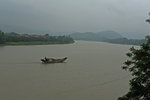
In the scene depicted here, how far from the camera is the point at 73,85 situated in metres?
6.63

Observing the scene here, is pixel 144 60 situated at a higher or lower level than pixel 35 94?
higher

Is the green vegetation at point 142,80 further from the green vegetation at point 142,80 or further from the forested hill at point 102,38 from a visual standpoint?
the forested hill at point 102,38

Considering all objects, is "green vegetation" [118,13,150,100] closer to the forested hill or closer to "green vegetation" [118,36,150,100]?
"green vegetation" [118,36,150,100]

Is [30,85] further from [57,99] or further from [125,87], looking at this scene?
[125,87]

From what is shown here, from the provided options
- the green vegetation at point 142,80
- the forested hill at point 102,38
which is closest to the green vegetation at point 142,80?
the green vegetation at point 142,80

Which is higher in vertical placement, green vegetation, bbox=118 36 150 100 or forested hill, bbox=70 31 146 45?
forested hill, bbox=70 31 146 45

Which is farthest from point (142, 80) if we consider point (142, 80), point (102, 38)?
point (102, 38)

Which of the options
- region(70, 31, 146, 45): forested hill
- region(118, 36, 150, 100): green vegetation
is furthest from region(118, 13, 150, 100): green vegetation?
region(70, 31, 146, 45): forested hill

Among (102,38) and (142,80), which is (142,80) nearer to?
(142,80)

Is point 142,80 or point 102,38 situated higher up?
point 102,38

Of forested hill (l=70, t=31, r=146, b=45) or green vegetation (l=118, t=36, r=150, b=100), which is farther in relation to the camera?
forested hill (l=70, t=31, r=146, b=45)

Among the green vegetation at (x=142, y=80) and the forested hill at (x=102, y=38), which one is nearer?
the green vegetation at (x=142, y=80)

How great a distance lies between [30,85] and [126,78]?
4693 millimetres

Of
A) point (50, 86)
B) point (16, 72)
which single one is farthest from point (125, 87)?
point (16, 72)
